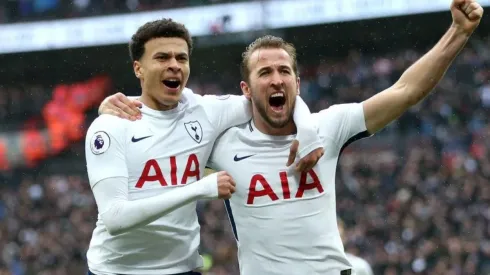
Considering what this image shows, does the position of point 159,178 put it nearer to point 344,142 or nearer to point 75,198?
point 344,142

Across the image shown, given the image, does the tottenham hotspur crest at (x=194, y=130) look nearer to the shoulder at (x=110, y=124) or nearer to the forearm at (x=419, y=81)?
the shoulder at (x=110, y=124)

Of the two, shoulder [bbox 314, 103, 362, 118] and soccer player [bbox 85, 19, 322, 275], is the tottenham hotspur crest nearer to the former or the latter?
soccer player [bbox 85, 19, 322, 275]

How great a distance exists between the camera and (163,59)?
4211 millimetres

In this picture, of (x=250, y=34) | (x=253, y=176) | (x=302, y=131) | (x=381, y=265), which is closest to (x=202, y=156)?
(x=253, y=176)

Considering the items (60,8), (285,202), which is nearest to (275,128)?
(285,202)

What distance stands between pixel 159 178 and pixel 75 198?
1471cm

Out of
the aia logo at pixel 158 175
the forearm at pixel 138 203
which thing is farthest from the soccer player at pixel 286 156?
the forearm at pixel 138 203

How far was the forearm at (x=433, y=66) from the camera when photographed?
157 inches

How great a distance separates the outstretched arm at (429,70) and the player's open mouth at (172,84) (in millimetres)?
893

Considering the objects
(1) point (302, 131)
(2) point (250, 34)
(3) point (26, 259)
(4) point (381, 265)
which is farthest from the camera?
(2) point (250, 34)

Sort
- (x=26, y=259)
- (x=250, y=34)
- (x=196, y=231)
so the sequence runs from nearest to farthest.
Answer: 1. (x=196, y=231)
2. (x=26, y=259)
3. (x=250, y=34)

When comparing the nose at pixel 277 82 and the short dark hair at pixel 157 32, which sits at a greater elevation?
the short dark hair at pixel 157 32

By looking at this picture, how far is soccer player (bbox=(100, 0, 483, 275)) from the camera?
13.3 feet

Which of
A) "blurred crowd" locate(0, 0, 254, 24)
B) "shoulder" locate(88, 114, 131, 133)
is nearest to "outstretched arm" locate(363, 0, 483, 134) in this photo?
"shoulder" locate(88, 114, 131, 133)
